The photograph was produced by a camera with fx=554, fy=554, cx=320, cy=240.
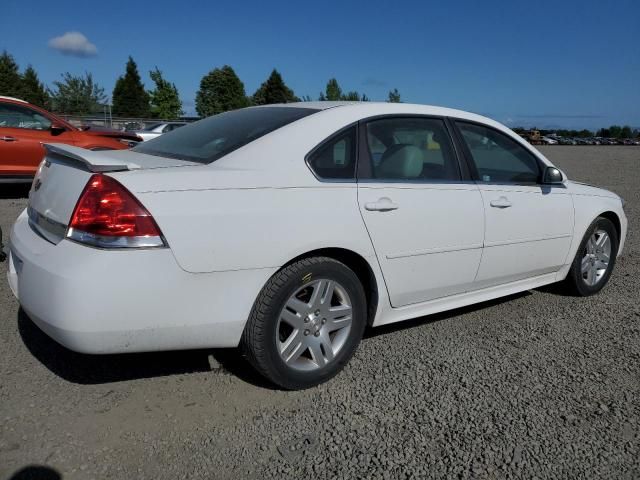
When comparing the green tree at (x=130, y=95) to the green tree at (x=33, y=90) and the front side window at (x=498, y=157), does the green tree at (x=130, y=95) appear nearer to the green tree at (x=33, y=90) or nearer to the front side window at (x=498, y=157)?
the green tree at (x=33, y=90)

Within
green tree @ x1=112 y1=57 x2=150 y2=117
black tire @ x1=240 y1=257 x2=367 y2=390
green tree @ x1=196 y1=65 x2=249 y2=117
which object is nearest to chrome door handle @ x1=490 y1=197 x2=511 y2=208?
black tire @ x1=240 y1=257 x2=367 y2=390

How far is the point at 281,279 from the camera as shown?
269cm

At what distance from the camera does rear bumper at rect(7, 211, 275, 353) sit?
2312 mm

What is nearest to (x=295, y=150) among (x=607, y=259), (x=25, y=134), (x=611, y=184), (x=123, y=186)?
(x=123, y=186)

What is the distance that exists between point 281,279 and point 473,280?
1531 mm

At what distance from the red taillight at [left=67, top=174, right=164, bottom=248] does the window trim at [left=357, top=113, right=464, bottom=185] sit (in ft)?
3.91

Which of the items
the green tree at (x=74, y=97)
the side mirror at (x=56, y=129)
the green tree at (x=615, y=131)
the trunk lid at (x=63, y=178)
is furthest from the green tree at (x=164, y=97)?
the green tree at (x=615, y=131)

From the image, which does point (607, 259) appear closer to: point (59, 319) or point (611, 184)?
point (59, 319)

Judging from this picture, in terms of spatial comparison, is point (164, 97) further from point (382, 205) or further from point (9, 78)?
point (382, 205)

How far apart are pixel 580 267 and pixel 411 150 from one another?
208 centimetres

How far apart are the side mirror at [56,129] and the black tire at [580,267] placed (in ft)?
26.6

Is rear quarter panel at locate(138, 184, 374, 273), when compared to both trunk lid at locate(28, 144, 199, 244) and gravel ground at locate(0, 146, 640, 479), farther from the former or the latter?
gravel ground at locate(0, 146, 640, 479)

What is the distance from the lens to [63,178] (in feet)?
8.79

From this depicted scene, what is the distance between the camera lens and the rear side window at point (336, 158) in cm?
291
